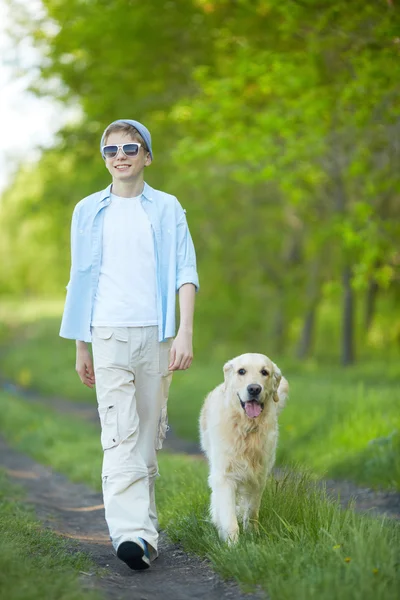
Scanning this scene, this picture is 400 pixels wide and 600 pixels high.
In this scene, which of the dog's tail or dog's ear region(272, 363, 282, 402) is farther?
the dog's tail

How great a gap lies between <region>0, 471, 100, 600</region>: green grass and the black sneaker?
176 mm

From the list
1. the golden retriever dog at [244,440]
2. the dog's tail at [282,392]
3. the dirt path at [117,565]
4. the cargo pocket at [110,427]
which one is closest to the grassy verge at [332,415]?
the dog's tail at [282,392]

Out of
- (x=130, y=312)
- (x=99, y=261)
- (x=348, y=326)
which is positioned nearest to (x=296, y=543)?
(x=130, y=312)

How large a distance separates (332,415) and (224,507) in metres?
5.19

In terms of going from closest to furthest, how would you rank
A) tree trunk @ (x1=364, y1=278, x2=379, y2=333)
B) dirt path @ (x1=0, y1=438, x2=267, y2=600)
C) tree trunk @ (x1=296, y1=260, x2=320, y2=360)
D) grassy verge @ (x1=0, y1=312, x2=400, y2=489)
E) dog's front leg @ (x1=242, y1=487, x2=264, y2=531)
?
dirt path @ (x1=0, y1=438, x2=267, y2=600), dog's front leg @ (x1=242, y1=487, x2=264, y2=531), grassy verge @ (x1=0, y1=312, x2=400, y2=489), tree trunk @ (x1=296, y1=260, x2=320, y2=360), tree trunk @ (x1=364, y1=278, x2=379, y2=333)

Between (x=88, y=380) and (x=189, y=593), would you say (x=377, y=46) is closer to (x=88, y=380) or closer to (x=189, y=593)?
(x=88, y=380)

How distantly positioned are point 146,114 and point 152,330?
1343 cm

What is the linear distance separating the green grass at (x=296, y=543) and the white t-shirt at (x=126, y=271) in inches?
53.3

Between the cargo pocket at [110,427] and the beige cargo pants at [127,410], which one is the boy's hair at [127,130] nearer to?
the beige cargo pants at [127,410]

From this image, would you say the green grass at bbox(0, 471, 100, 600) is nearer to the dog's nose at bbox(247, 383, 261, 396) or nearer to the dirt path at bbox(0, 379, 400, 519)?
the dog's nose at bbox(247, 383, 261, 396)

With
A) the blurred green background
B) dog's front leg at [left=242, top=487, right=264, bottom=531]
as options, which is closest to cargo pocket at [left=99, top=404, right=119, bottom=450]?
dog's front leg at [left=242, top=487, right=264, bottom=531]

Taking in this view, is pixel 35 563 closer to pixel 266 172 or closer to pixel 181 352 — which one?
pixel 181 352

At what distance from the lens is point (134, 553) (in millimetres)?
4520

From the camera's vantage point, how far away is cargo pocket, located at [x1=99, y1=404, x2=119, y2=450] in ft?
15.2
